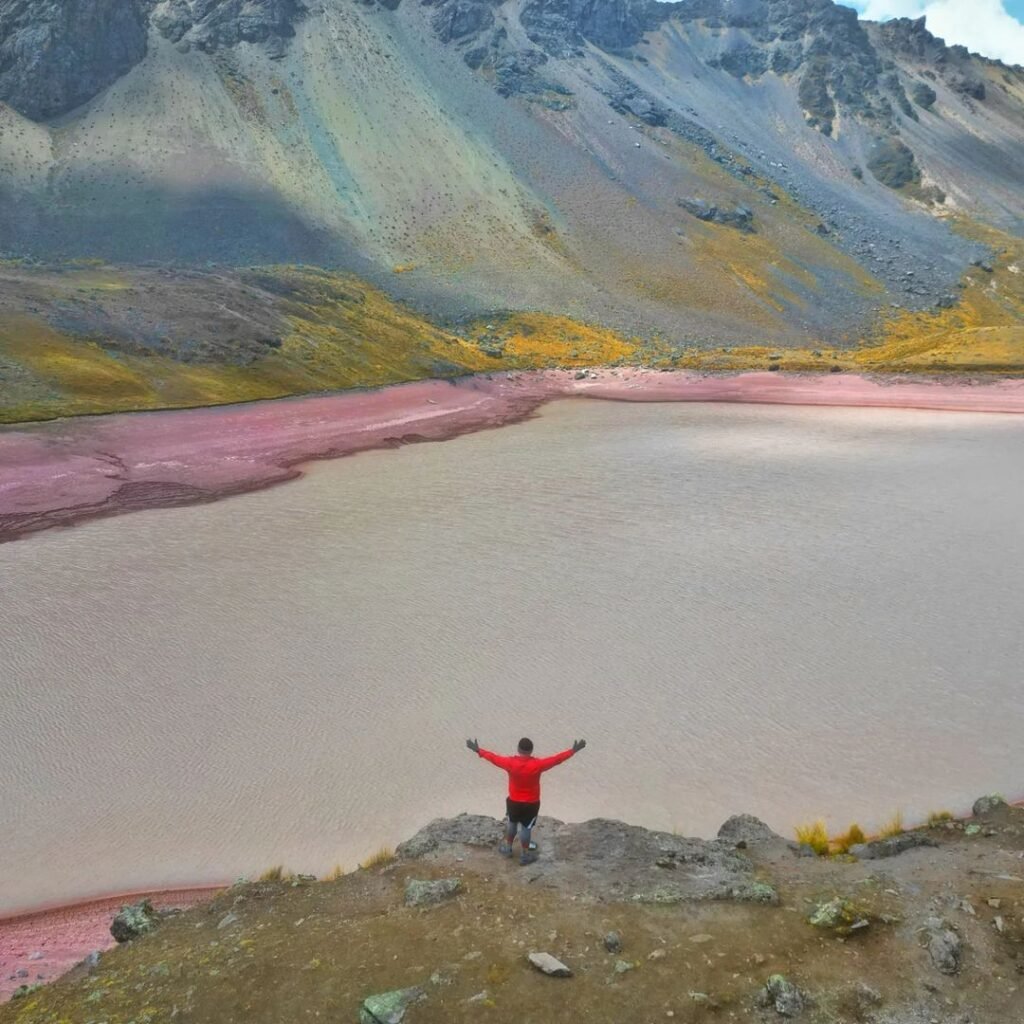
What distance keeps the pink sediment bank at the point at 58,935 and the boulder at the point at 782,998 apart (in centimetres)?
751

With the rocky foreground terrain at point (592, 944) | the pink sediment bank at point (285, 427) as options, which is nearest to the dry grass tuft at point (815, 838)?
the rocky foreground terrain at point (592, 944)

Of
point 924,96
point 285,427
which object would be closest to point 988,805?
point 285,427

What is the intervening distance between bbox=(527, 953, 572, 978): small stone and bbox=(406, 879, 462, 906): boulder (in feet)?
5.52

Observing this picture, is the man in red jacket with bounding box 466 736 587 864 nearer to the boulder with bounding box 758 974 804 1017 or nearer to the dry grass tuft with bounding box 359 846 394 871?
the dry grass tuft with bounding box 359 846 394 871

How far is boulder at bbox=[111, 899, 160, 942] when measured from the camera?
9211 mm

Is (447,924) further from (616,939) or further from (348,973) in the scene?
(616,939)

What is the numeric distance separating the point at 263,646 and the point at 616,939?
13044 millimetres

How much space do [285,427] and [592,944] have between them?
39.3m

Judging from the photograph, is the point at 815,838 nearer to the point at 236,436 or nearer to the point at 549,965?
the point at 549,965

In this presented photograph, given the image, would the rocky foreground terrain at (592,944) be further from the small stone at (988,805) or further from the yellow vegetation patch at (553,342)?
the yellow vegetation patch at (553,342)

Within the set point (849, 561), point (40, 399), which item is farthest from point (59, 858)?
point (40, 399)

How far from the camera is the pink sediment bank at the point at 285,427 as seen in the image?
31.3 meters

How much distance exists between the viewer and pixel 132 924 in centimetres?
927

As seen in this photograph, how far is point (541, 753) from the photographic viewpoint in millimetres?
14102
